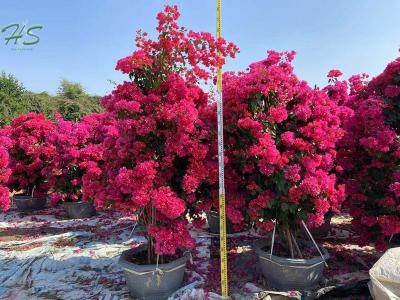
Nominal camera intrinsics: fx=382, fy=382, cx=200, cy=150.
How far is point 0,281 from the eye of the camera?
4250 mm

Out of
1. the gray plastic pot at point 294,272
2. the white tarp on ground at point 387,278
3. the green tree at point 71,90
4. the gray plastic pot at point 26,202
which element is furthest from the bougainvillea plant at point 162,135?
the green tree at point 71,90

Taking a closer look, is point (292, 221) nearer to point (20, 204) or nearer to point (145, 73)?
point (145, 73)

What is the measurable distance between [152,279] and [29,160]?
18.3 feet

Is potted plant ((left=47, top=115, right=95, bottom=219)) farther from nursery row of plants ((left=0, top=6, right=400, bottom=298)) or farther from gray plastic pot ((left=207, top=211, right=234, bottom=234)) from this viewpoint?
nursery row of plants ((left=0, top=6, right=400, bottom=298))

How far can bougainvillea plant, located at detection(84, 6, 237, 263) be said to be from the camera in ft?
11.1

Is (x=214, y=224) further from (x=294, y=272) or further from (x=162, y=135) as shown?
(x=162, y=135)

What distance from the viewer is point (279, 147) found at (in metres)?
3.65

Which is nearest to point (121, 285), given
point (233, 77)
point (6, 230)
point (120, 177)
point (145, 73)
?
point (120, 177)

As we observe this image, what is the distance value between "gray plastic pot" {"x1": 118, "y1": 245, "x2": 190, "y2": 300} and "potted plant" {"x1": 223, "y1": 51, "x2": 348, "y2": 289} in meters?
0.88

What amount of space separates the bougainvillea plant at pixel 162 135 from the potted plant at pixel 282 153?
356 millimetres

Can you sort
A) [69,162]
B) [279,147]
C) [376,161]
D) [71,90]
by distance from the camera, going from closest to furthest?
[279,147]
[376,161]
[69,162]
[71,90]

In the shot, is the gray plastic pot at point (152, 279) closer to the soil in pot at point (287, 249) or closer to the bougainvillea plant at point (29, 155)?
the soil in pot at point (287, 249)

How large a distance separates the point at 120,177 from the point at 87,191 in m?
0.70

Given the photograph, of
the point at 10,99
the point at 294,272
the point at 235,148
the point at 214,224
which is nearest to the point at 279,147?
the point at 235,148
